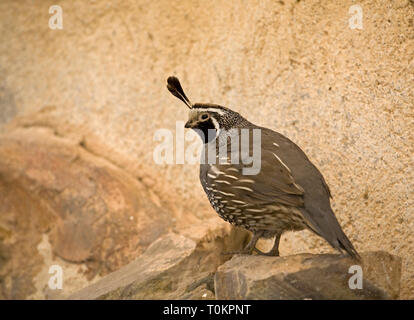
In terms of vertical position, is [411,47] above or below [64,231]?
above

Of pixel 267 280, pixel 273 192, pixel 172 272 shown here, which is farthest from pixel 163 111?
pixel 267 280

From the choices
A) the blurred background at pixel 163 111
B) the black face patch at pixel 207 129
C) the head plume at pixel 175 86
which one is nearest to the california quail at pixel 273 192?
the black face patch at pixel 207 129

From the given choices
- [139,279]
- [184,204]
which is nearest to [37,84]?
[184,204]

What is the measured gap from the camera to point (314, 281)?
79.7 inches

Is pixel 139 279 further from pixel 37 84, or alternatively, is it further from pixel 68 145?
pixel 37 84

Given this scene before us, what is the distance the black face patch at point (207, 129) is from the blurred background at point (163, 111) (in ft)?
2.12

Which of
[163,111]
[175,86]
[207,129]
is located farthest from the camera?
[163,111]

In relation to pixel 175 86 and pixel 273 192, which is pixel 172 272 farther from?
pixel 175 86

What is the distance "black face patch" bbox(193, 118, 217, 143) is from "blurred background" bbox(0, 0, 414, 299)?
25.4 inches

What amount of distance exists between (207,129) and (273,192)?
0.50m

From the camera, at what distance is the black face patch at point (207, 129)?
251 cm

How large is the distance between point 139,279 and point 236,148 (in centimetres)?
76

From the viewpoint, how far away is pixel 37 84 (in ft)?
13.7
